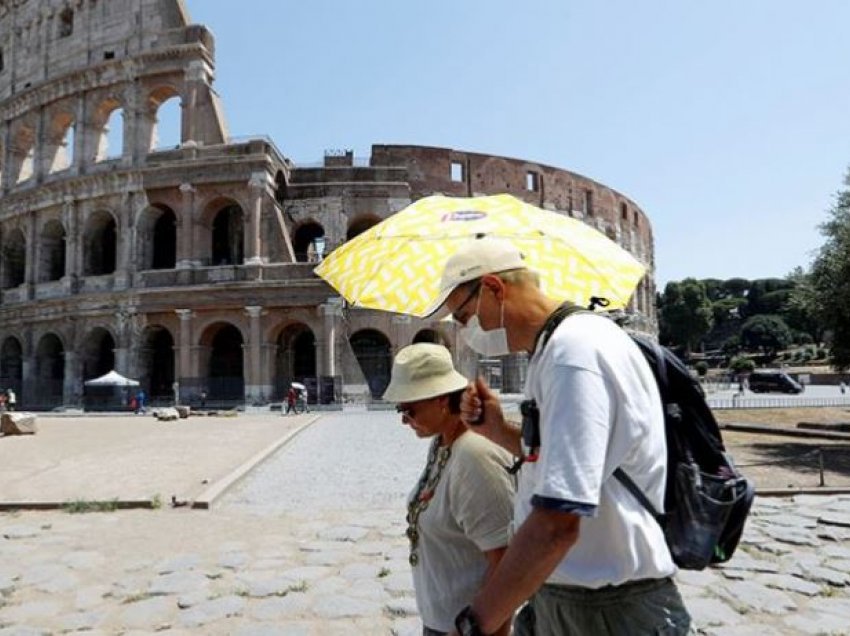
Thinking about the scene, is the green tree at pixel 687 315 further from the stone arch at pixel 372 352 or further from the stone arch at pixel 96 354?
the stone arch at pixel 96 354

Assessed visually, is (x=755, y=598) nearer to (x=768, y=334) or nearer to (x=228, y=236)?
(x=228, y=236)

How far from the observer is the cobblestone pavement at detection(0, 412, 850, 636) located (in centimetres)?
406

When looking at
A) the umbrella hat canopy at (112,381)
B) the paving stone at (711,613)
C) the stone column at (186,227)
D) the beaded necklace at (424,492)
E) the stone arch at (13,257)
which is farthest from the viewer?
the stone arch at (13,257)

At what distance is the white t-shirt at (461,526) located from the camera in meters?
1.99

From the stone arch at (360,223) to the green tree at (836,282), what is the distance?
19.2 m

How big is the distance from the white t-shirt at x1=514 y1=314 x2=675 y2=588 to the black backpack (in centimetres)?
8

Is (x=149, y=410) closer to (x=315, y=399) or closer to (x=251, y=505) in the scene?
(x=315, y=399)

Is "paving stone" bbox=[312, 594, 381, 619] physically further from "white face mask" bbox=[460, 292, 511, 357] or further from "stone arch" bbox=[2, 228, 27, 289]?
"stone arch" bbox=[2, 228, 27, 289]

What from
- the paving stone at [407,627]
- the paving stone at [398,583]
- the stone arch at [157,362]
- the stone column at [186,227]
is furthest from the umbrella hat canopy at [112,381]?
the paving stone at [407,627]

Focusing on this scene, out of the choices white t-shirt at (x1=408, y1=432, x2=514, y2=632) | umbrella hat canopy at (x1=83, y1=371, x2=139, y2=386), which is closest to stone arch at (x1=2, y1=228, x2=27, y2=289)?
umbrella hat canopy at (x1=83, y1=371, x2=139, y2=386)

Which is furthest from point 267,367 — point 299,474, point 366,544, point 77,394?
point 366,544

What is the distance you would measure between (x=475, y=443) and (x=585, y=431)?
0.80 meters

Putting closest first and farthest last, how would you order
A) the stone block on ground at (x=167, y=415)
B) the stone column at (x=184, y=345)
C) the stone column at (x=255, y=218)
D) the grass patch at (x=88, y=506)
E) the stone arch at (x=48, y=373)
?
the grass patch at (x=88, y=506)
the stone block on ground at (x=167, y=415)
the stone column at (x=184, y=345)
the stone column at (x=255, y=218)
the stone arch at (x=48, y=373)

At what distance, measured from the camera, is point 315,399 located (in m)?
26.4
